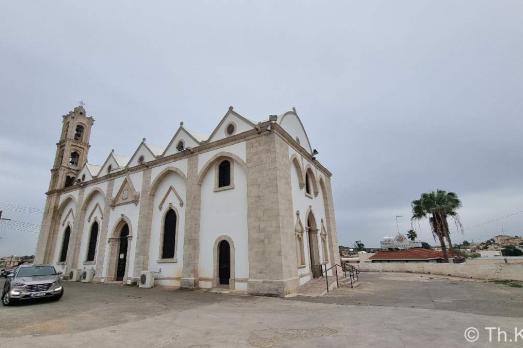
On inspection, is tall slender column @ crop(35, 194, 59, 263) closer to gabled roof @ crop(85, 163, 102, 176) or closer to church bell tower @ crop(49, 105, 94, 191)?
church bell tower @ crop(49, 105, 94, 191)

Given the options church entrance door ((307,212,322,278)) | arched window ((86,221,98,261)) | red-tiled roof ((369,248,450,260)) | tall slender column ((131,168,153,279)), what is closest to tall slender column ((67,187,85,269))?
arched window ((86,221,98,261))

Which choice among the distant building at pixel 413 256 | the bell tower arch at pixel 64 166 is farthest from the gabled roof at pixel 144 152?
the distant building at pixel 413 256

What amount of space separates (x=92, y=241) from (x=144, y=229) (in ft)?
24.9

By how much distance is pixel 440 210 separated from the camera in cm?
2788

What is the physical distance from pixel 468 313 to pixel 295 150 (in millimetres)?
10529

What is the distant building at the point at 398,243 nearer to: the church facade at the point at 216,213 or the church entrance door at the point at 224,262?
the church facade at the point at 216,213

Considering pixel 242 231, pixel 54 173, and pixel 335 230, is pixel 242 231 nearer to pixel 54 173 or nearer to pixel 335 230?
pixel 335 230

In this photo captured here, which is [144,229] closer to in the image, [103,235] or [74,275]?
[103,235]

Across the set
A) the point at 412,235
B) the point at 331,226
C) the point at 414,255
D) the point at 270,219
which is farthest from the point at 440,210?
the point at 412,235

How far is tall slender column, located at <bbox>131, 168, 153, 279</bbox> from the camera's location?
16.0 metres

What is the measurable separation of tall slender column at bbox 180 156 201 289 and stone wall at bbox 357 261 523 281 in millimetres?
18697

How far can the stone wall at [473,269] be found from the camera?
53.5ft

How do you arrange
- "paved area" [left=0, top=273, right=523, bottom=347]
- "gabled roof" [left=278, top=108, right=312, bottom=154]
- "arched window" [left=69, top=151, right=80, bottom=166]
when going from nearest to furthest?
"paved area" [left=0, top=273, right=523, bottom=347], "gabled roof" [left=278, top=108, right=312, bottom=154], "arched window" [left=69, top=151, right=80, bottom=166]

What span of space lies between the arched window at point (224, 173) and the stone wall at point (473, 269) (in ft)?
59.2
